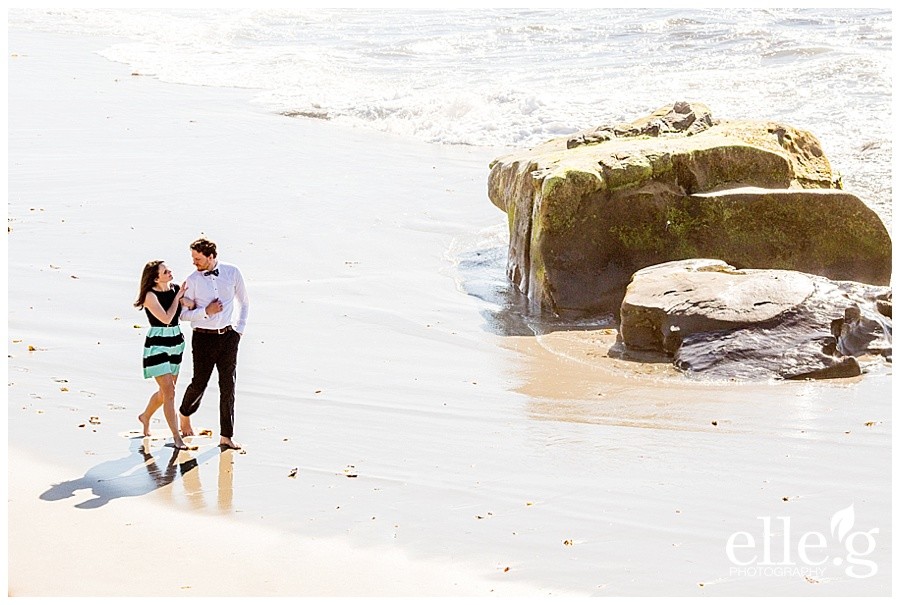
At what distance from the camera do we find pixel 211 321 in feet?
23.7

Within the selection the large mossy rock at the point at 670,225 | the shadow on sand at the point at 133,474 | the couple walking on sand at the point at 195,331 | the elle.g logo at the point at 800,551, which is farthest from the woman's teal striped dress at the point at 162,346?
the large mossy rock at the point at 670,225

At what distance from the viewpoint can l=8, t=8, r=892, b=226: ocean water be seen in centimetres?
1942

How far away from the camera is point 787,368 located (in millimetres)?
8242

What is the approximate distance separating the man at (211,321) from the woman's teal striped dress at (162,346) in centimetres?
12

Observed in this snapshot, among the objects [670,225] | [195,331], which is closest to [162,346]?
[195,331]

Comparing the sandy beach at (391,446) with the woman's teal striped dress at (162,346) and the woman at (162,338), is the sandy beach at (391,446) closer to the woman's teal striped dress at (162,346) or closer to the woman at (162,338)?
the woman at (162,338)

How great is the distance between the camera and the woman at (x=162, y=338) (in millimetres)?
7086

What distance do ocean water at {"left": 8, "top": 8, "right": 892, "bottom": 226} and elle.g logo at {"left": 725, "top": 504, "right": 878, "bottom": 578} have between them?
8.80 metres

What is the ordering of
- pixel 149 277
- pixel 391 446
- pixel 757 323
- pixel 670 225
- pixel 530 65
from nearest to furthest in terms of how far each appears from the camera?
pixel 391 446
pixel 149 277
pixel 757 323
pixel 670 225
pixel 530 65

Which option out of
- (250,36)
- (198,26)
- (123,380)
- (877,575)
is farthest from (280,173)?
(198,26)

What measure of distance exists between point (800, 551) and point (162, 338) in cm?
403

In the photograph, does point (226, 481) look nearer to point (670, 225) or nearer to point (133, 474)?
point (133, 474)

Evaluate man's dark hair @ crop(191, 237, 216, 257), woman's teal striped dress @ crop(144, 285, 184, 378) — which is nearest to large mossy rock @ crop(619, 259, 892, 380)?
man's dark hair @ crop(191, 237, 216, 257)

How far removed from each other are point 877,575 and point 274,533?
2920 mm
